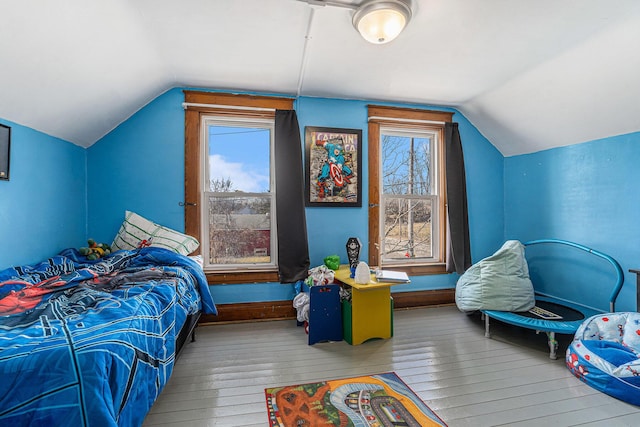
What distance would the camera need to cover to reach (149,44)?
2.39 meters

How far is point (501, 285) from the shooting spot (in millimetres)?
→ 3021

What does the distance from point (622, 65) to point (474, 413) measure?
2.83 m

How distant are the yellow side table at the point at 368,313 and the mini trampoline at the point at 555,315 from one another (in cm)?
102

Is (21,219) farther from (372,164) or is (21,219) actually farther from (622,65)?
(622,65)

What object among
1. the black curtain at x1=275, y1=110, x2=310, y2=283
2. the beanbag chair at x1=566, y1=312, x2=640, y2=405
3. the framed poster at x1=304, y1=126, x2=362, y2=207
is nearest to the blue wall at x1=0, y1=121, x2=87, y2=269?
the black curtain at x1=275, y1=110, x2=310, y2=283

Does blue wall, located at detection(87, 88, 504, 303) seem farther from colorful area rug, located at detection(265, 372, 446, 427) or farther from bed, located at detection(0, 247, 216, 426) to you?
colorful area rug, located at detection(265, 372, 446, 427)

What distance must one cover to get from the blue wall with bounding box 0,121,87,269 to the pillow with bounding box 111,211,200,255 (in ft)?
1.27

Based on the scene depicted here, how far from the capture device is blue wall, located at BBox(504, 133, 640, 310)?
279 centimetres

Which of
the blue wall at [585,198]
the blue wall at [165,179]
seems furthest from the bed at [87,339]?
the blue wall at [585,198]

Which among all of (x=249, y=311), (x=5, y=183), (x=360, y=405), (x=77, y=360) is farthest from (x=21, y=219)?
(x=360, y=405)

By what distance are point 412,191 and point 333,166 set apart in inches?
44.7

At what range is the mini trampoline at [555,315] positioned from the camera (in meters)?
2.51

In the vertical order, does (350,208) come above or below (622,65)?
below

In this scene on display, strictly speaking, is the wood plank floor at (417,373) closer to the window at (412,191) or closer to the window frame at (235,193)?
the window frame at (235,193)
